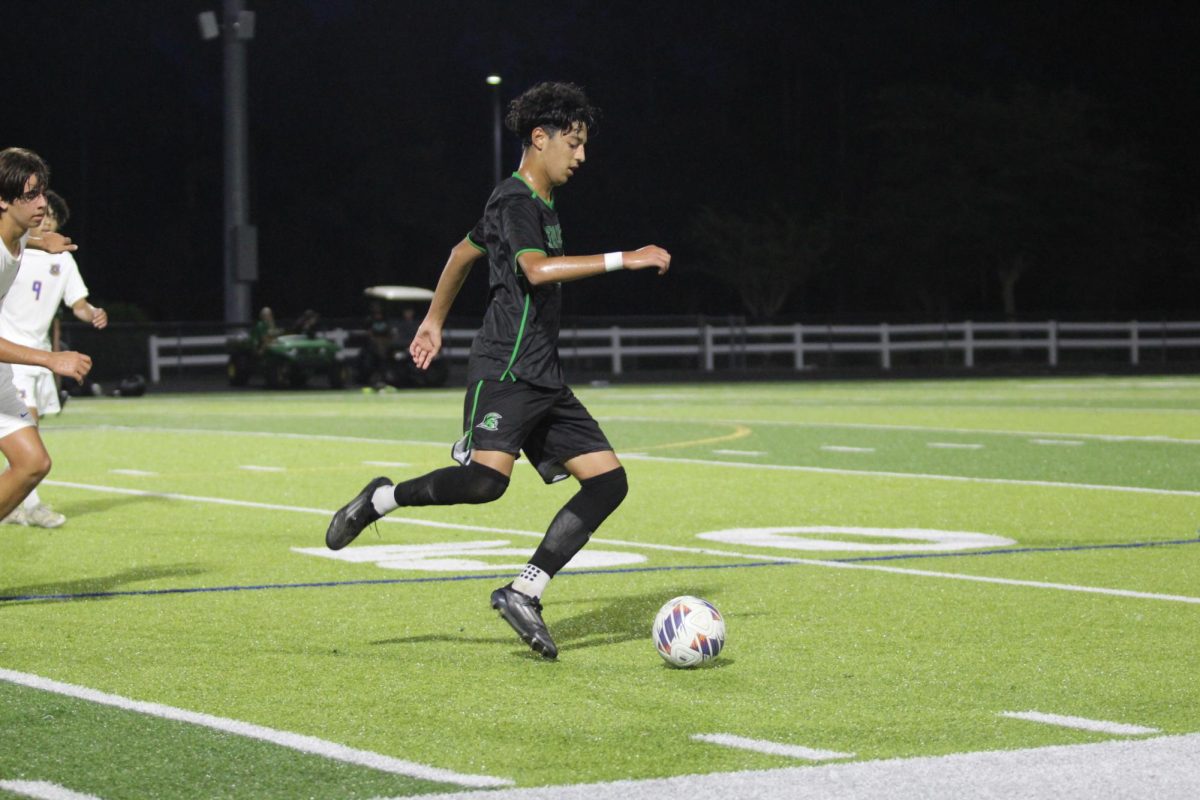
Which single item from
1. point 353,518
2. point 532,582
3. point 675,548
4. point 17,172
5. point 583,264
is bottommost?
point 675,548

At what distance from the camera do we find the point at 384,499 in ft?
25.8

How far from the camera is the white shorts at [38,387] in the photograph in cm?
1241

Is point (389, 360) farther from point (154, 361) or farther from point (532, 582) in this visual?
point (532, 582)

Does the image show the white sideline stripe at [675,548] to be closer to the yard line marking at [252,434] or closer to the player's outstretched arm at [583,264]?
the player's outstretched arm at [583,264]

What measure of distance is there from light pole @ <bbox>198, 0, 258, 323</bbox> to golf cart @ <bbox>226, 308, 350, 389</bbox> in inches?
91.1

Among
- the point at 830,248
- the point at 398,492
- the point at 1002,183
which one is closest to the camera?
the point at 398,492

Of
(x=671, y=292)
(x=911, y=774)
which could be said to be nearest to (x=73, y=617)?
(x=911, y=774)

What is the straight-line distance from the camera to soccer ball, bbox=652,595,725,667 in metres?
7.03

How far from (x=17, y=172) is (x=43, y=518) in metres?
4.35

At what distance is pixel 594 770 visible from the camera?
5355 mm

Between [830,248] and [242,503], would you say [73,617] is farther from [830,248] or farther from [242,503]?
[830,248]

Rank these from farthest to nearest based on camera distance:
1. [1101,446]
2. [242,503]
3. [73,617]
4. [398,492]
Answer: [1101,446]
[242,503]
[73,617]
[398,492]

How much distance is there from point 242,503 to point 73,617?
5.57m

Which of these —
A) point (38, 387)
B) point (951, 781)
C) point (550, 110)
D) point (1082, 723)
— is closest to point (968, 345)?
point (38, 387)
